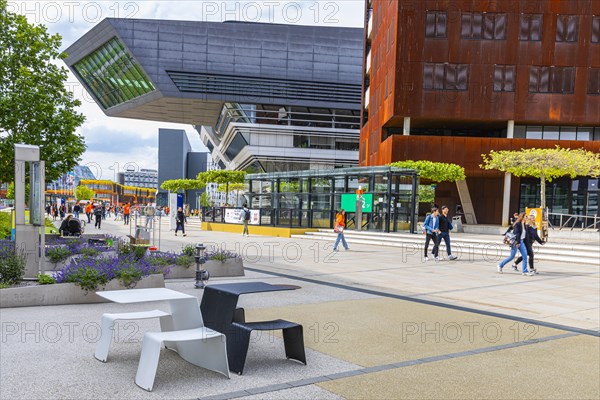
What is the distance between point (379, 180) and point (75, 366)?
78.3 ft

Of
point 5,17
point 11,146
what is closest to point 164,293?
point 11,146

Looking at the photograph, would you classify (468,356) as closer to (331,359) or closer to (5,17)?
(331,359)

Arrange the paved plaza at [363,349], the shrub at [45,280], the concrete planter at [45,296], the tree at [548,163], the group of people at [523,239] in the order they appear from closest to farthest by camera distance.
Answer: the paved plaza at [363,349] < the concrete planter at [45,296] < the shrub at [45,280] < the group of people at [523,239] < the tree at [548,163]

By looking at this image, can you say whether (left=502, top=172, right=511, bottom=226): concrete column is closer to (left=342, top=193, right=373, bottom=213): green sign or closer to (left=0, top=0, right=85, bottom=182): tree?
(left=342, top=193, right=373, bottom=213): green sign

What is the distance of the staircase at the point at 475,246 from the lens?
1933cm

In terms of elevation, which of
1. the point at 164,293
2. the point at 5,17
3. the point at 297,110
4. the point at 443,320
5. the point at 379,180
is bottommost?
the point at 443,320

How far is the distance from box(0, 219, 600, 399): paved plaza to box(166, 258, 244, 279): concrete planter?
29.7 inches

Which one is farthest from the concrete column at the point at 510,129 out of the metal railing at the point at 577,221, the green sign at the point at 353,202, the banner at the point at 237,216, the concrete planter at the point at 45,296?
the concrete planter at the point at 45,296

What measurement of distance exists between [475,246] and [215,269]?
14.4m

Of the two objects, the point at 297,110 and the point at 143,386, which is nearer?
the point at 143,386

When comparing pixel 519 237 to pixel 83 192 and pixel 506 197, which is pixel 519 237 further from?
pixel 83 192

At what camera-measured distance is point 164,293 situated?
573 centimetres

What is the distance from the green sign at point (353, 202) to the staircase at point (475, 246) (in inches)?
62.5

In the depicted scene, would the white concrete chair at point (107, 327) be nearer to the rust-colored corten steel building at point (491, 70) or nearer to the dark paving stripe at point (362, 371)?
the dark paving stripe at point (362, 371)
